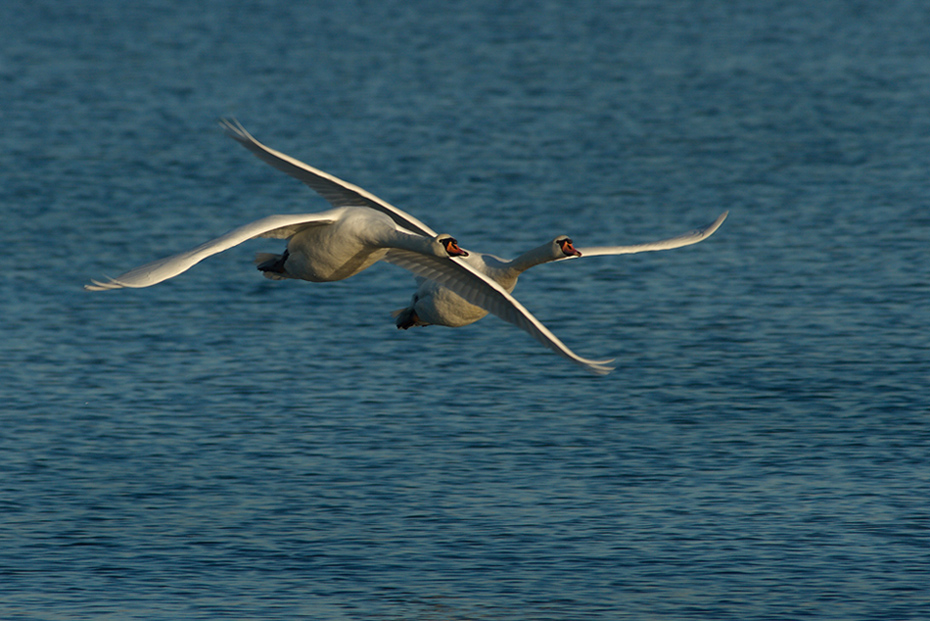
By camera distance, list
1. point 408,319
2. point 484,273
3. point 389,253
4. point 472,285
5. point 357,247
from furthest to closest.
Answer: point 408,319 < point 484,273 < point 389,253 < point 357,247 < point 472,285

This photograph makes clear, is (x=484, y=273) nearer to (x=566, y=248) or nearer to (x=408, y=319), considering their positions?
(x=566, y=248)

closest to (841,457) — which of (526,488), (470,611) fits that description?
(526,488)

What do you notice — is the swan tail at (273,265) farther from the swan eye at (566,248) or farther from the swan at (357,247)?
the swan eye at (566,248)

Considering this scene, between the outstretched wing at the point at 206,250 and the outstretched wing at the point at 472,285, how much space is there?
1.09m

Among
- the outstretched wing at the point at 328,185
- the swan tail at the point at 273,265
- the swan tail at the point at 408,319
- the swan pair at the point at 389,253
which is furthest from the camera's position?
the swan tail at the point at 408,319

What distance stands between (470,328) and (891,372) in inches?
329

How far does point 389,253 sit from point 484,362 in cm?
1083

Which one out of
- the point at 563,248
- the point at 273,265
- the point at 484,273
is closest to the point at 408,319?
the point at 484,273

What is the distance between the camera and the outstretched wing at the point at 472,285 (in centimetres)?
1770

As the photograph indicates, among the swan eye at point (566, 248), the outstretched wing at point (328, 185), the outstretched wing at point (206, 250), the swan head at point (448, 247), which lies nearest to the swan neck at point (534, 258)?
the swan eye at point (566, 248)

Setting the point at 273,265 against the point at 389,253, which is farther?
the point at 273,265

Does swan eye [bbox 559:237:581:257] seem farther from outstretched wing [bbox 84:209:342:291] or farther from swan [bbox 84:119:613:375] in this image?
outstretched wing [bbox 84:209:342:291]

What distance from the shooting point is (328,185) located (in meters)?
21.2

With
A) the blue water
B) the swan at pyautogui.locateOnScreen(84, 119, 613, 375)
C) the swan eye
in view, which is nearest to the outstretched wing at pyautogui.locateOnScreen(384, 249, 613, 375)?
the swan at pyautogui.locateOnScreen(84, 119, 613, 375)
